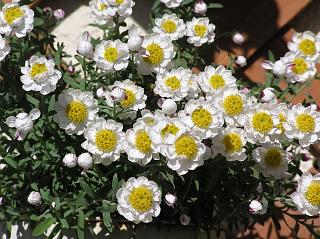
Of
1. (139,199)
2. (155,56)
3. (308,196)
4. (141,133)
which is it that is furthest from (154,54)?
(308,196)

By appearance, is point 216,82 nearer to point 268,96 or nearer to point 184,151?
point 268,96

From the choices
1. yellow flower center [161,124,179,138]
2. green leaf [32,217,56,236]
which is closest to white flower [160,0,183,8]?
yellow flower center [161,124,179,138]

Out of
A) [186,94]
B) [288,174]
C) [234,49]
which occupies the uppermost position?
[186,94]

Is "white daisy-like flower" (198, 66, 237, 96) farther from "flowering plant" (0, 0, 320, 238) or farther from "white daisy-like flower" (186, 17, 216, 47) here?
"white daisy-like flower" (186, 17, 216, 47)

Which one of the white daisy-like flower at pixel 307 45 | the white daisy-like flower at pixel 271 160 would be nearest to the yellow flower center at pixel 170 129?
the white daisy-like flower at pixel 271 160

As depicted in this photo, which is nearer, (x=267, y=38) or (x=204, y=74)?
(x=204, y=74)

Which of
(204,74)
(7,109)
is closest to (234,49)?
(204,74)

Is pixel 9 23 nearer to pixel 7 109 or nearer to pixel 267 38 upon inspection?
pixel 7 109
